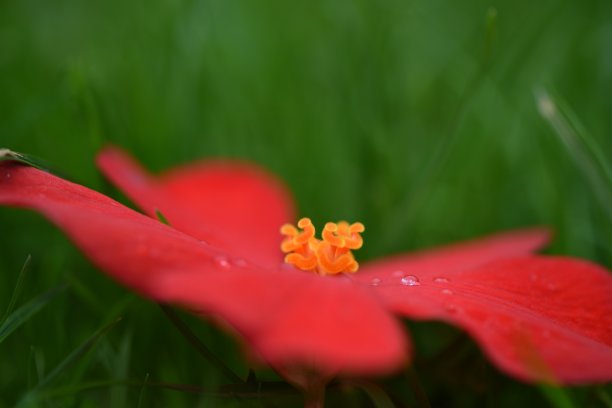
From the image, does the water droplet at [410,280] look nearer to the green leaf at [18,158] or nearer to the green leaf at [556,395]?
the green leaf at [556,395]

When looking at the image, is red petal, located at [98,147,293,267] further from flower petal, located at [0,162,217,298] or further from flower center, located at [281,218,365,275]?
flower petal, located at [0,162,217,298]

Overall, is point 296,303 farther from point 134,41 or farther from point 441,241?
point 134,41

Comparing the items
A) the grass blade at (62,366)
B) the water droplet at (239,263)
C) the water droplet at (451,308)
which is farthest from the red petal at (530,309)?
the grass blade at (62,366)

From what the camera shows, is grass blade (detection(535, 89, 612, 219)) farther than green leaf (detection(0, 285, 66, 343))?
Yes

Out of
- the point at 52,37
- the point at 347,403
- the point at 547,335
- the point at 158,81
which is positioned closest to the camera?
the point at 547,335

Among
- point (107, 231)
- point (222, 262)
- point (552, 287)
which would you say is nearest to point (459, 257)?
point (552, 287)

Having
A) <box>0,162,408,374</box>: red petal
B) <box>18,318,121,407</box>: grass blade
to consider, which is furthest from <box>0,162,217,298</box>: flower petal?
<box>18,318,121,407</box>: grass blade

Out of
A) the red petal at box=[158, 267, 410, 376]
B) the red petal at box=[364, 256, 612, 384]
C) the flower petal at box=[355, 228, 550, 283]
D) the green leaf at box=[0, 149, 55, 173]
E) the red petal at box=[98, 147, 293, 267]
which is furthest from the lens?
the red petal at box=[98, 147, 293, 267]

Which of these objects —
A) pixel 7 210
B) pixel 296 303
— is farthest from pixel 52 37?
pixel 296 303
